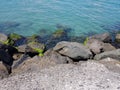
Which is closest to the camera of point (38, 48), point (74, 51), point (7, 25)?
point (74, 51)

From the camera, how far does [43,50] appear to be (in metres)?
23.0

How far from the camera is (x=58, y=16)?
33000 mm

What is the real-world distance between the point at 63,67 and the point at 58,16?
50.8 ft

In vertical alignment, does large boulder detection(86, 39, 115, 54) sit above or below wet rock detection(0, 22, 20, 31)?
above

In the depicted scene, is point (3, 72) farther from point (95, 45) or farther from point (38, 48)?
point (95, 45)

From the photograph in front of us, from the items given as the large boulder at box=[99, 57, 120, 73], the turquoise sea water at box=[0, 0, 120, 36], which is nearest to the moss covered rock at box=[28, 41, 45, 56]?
the turquoise sea water at box=[0, 0, 120, 36]

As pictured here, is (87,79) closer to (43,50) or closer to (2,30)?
(43,50)

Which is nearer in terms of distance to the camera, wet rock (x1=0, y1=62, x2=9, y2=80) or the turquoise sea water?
wet rock (x1=0, y1=62, x2=9, y2=80)

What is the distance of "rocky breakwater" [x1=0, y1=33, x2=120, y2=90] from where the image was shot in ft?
52.6

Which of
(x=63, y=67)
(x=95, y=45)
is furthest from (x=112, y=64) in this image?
(x=95, y=45)

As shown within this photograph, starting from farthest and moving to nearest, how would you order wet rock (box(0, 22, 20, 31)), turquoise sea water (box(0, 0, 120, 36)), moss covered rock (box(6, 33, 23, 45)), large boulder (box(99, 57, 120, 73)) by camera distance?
turquoise sea water (box(0, 0, 120, 36)) → wet rock (box(0, 22, 20, 31)) → moss covered rock (box(6, 33, 23, 45)) → large boulder (box(99, 57, 120, 73))

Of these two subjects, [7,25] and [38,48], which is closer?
[38,48]

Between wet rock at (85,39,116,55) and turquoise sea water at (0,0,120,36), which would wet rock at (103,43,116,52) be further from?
turquoise sea water at (0,0,120,36)

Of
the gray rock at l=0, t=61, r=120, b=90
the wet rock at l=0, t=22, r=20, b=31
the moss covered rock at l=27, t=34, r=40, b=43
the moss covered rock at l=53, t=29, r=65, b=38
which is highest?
the gray rock at l=0, t=61, r=120, b=90
